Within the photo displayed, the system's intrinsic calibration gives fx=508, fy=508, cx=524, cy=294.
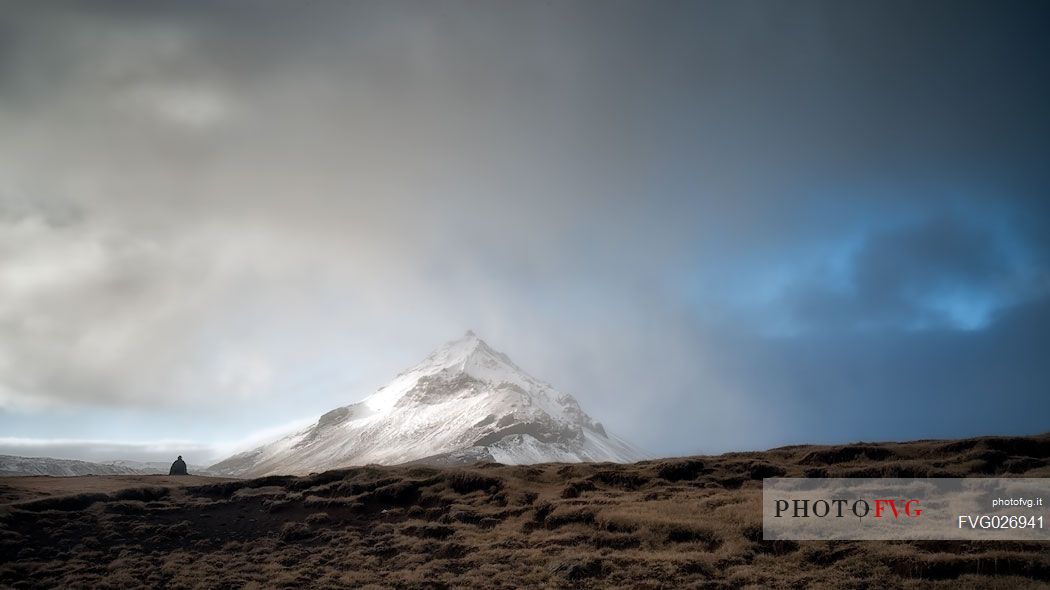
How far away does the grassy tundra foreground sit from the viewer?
17.2 m

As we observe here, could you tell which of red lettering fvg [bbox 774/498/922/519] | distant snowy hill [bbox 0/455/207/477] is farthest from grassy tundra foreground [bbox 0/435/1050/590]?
distant snowy hill [bbox 0/455/207/477]

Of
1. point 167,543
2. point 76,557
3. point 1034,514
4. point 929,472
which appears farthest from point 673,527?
point 76,557

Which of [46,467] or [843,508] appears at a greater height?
[843,508]

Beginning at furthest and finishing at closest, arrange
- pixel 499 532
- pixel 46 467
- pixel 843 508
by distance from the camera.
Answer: pixel 46 467 → pixel 499 532 → pixel 843 508

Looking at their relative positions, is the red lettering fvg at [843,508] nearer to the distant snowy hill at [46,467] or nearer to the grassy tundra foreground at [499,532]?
the grassy tundra foreground at [499,532]

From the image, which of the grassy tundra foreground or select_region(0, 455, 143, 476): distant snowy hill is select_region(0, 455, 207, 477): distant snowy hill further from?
the grassy tundra foreground

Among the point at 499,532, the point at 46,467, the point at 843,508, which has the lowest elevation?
the point at 46,467

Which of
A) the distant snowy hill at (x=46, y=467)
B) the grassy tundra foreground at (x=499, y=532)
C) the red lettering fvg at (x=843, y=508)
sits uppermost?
the red lettering fvg at (x=843, y=508)

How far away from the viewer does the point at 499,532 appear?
24688 mm

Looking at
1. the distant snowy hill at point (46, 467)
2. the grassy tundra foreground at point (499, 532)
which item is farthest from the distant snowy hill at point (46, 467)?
the grassy tundra foreground at point (499, 532)

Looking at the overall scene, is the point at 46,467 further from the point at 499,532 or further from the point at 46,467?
the point at 499,532

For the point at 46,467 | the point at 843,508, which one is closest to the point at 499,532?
the point at 843,508

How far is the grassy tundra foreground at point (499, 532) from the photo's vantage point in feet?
56.4

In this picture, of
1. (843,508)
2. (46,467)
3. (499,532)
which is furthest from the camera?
(46,467)
